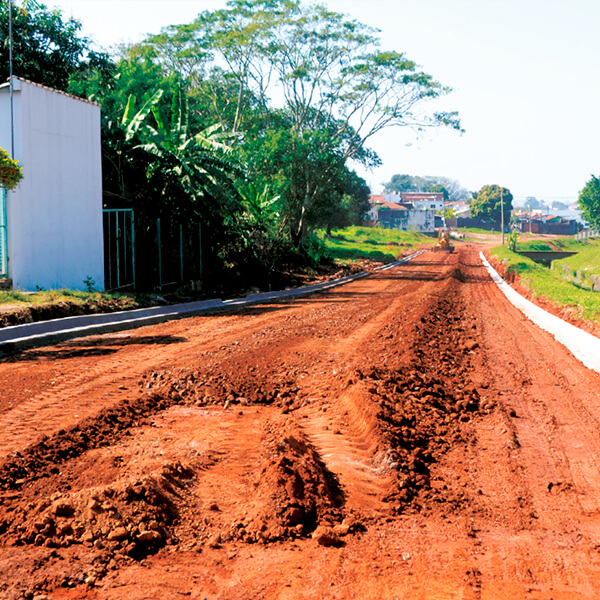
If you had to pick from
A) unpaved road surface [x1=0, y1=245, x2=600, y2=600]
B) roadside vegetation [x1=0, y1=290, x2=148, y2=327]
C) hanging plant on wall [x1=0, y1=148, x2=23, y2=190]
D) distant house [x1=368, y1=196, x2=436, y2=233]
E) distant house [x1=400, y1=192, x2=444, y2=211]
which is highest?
distant house [x1=400, y1=192, x2=444, y2=211]

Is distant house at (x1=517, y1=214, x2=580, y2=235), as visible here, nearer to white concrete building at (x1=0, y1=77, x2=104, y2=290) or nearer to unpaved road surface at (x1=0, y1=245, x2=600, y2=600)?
white concrete building at (x1=0, y1=77, x2=104, y2=290)

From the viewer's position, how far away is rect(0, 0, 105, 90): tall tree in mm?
27234

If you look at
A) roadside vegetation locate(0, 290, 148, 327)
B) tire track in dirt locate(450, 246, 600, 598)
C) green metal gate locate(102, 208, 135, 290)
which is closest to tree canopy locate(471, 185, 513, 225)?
green metal gate locate(102, 208, 135, 290)

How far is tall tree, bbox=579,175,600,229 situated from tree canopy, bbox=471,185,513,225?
2689cm

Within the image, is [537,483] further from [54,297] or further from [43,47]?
[43,47]

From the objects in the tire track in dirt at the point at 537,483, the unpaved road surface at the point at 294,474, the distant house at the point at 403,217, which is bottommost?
the tire track in dirt at the point at 537,483

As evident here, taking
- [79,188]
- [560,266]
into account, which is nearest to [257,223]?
[79,188]

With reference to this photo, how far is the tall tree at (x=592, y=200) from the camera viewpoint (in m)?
110

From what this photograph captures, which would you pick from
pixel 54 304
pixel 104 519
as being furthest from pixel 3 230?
pixel 104 519

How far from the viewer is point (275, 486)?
18.7 feet

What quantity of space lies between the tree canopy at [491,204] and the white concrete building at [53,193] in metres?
128

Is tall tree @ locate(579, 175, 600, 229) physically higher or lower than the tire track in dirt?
higher

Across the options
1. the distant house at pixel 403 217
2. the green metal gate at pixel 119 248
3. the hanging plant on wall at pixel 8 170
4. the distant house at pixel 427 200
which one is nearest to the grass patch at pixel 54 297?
the hanging plant on wall at pixel 8 170

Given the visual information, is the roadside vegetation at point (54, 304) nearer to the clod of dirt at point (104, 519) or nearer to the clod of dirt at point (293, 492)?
the clod of dirt at point (293, 492)
